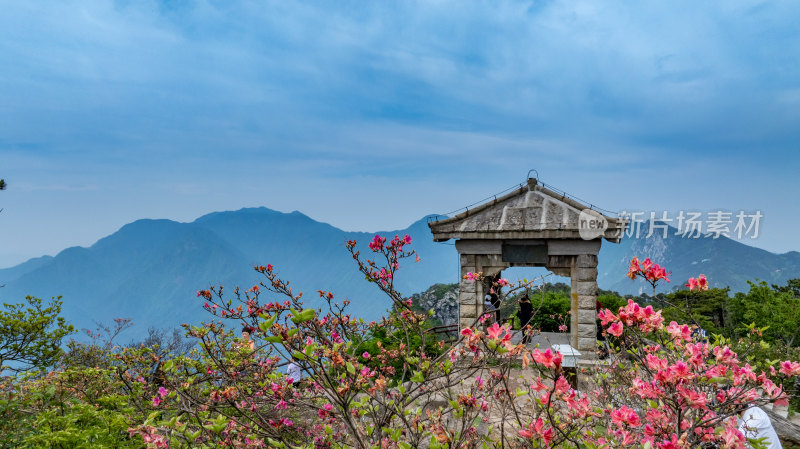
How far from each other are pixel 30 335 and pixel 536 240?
11.4 m

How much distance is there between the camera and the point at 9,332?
29.3 ft

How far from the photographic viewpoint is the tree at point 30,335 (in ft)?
29.4

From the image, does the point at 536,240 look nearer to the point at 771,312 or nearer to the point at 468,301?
the point at 468,301

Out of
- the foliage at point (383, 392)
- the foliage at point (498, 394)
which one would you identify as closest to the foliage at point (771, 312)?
the foliage at point (383, 392)

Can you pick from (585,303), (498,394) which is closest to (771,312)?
(585,303)

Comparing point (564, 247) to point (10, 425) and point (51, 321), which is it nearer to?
point (10, 425)

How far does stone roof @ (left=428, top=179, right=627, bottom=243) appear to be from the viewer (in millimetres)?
10750

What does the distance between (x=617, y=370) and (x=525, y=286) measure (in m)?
2.68

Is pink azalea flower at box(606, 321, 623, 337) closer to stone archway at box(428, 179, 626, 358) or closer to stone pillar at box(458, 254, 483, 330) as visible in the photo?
stone archway at box(428, 179, 626, 358)

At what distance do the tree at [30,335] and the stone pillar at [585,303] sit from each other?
11212mm

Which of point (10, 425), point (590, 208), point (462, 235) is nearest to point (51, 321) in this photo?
point (10, 425)

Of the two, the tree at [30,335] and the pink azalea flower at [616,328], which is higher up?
the pink azalea flower at [616,328]

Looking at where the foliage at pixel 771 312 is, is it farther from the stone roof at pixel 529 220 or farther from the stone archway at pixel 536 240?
the stone roof at pixel 529 220

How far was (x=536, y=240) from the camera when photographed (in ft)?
37.2
